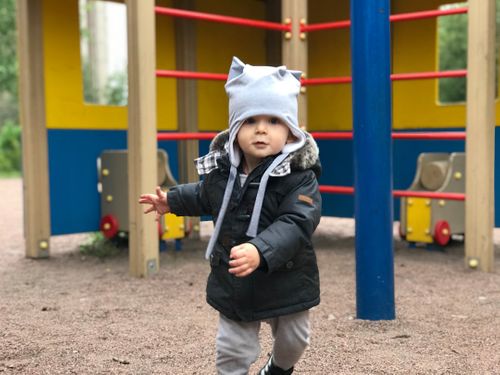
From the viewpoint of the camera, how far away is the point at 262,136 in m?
1.88

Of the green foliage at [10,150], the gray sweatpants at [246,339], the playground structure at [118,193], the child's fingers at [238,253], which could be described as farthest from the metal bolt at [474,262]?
the green foliage at [10,150]

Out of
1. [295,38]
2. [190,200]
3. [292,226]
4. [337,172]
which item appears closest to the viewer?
[292,226]

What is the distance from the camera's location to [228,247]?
75.2 inches

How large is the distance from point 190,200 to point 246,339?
43 cm

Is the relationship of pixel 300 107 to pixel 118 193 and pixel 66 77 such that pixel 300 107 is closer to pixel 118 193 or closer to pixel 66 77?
pixel 118 193

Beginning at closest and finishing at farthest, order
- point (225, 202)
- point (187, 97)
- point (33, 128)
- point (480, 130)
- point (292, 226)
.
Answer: point (292, 226) → point (225, 202) → point (480, 130) → point (33, 128) → point (187, 97)

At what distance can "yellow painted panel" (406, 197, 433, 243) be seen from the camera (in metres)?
4.96

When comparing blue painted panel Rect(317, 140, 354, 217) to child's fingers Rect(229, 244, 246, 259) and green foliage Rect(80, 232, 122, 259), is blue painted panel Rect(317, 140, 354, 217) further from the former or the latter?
child's fingers Rect(229, 244, 246, 259)

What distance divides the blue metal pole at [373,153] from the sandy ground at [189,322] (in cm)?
17

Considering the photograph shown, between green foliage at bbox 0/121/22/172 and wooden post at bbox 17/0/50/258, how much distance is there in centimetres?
1326

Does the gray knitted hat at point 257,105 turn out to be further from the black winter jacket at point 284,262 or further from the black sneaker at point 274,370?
the black sneaker at point 274,370

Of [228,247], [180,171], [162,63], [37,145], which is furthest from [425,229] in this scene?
[228,247]

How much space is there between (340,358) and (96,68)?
2018 centimetres

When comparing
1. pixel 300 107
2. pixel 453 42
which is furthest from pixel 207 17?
pixel 453 42
